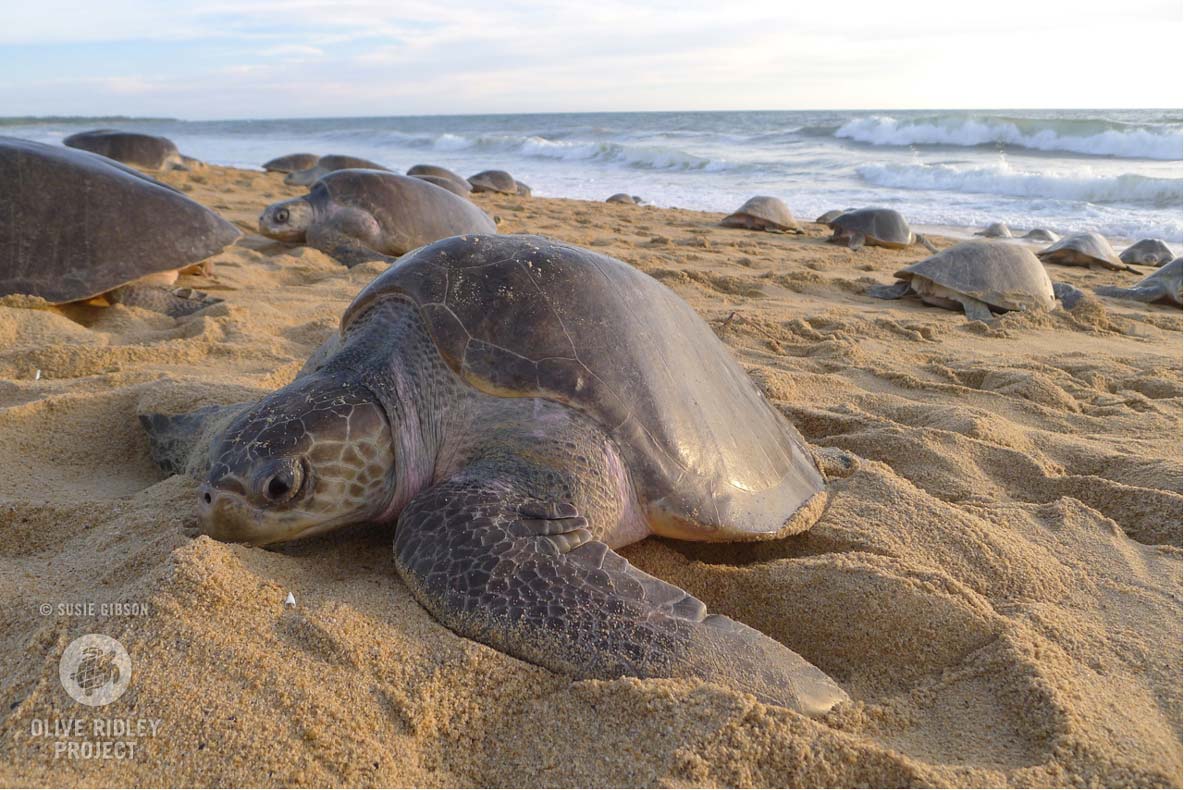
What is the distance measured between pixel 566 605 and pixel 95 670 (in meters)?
0.75

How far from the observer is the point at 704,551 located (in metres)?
1.98

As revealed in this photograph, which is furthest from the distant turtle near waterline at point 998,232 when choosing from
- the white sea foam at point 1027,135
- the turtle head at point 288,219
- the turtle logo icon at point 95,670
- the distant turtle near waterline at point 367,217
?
the white sea foam at point 1027,135

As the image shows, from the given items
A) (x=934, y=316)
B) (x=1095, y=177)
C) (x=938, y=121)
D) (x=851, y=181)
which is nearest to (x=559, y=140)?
(x=938, y=121)

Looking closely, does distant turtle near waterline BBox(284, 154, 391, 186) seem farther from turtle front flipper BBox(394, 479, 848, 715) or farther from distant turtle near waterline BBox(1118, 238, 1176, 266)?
turtle front flipper BBox(394, 479, 848, 715)

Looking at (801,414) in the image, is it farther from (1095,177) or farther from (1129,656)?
(1095,177)

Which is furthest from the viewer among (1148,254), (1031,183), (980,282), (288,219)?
(1031,183)

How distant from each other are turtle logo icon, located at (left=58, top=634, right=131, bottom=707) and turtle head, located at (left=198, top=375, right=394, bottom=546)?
425 millimetres

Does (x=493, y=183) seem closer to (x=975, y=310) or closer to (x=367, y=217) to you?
(x=367, y=217)

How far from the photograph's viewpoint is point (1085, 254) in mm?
8016

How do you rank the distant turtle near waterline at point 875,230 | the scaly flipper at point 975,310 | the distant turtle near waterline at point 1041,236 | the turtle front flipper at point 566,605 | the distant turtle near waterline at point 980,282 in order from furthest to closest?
the distant turtle near waterline at point 1041,236, the distant turtle near waterline at point 875,230, the distant turtle near waterline at point 980,282, the scaly flipper at point 975,310, the turtle front flipper at point 566,605

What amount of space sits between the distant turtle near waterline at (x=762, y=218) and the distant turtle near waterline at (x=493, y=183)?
4.99 m

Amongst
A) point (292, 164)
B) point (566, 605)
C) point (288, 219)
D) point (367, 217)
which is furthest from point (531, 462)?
point (292, 164)

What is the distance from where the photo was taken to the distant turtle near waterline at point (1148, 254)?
824 centimetres

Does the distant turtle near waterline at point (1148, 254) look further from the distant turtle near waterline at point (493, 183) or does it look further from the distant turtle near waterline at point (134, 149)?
the distant turtle near waterline at point (134, 149)
